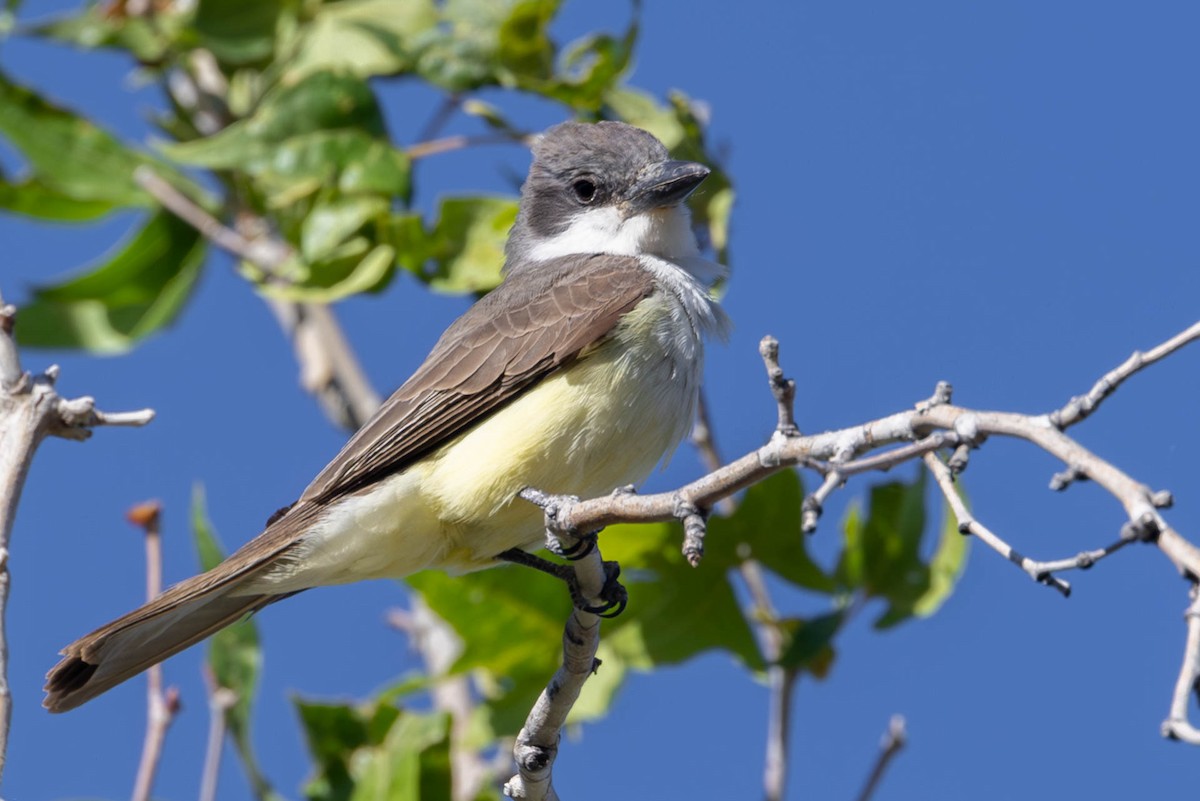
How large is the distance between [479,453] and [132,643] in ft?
3.71

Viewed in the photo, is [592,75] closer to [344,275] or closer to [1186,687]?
[344,275]

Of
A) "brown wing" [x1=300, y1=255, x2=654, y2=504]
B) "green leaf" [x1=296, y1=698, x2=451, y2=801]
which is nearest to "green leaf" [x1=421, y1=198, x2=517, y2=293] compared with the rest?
"brown wing" [x1=300, y1=255, x2=654, y2=504]

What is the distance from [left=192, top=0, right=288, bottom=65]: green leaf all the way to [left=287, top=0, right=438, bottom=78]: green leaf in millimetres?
170

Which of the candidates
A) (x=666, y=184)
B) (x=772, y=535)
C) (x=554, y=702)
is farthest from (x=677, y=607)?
(x=554, y=702)

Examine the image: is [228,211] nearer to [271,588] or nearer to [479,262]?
[479,262]

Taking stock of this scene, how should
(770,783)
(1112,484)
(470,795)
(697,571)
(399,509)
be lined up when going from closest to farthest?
(1112,484) < (399,509) < (770,783) < (697,571) < (470,795)

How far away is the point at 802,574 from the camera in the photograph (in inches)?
227

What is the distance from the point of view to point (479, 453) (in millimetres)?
4723

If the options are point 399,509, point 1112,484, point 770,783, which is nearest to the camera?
point 1112,484

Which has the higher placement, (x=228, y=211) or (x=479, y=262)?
(x=228, y=211)

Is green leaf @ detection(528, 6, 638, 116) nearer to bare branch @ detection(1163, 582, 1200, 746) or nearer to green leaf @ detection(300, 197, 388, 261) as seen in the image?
green leaf @ detection(300, 197, 388, 261)

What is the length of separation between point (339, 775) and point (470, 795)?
1.90 feet

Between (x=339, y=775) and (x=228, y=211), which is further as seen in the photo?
(x=228, y=211)

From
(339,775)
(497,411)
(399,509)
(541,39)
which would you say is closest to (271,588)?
(399,509)
